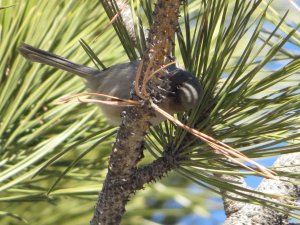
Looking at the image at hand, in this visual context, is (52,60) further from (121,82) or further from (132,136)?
(132,136)

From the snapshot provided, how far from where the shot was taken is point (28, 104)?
119cm

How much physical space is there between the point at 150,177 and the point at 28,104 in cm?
35

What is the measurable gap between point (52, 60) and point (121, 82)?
159mm

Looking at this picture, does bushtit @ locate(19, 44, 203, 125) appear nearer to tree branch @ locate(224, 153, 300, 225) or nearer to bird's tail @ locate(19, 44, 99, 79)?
bird's tail @ locate(19, 44, 99, 79)

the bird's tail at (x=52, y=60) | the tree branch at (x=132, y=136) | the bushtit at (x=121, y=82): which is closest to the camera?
the tree branch at (x=132, y=136)

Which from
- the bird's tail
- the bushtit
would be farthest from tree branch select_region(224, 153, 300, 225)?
the bird's tail

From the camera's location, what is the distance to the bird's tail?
1.13 m

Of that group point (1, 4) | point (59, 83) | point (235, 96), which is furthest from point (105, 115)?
point (235, 96)

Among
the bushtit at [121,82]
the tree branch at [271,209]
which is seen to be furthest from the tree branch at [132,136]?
the tree branch at [271,209]

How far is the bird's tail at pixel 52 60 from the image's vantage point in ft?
3.71

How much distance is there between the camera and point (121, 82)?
1300 mm

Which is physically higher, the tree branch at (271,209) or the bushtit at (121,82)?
the bushtit at (121,82)

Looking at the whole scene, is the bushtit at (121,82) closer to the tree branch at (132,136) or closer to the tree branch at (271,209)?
the tree branch at (132,136)

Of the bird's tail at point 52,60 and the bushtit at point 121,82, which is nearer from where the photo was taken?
the bushtit at point 121,82
